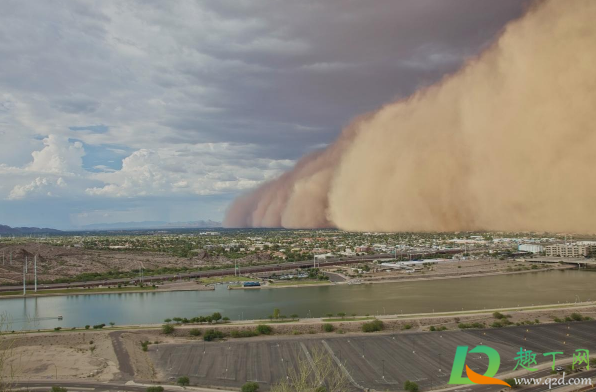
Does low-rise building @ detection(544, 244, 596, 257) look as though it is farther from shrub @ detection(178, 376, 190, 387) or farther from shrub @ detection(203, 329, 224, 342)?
shrub @ detection(178, 376, 190, 387)

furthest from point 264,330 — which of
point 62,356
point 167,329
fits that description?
point 62,356

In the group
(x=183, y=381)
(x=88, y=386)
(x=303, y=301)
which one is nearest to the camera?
(x=183, y=381)

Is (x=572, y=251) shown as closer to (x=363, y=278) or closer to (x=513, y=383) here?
(x=363, y=278)

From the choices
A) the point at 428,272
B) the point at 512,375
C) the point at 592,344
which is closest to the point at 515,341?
the point at 592,344

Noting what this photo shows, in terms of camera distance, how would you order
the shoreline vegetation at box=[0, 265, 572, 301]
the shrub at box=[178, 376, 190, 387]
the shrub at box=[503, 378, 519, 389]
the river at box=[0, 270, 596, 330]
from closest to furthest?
the shrub at box=[503, 378, 519, 389], the shrub at box=[178, 376, 190, 387], the river at box=[0, 270, 596, 330], the shoreline vegetation at box=[0, 265, 572, 301]

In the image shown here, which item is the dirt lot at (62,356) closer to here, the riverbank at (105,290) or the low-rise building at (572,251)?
the riverbank at (105,290)

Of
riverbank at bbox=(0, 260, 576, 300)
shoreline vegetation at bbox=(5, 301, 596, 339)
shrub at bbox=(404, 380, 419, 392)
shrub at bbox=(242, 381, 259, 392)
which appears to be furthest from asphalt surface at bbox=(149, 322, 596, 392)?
riverbank at bbox=(0, 260, 576, 300)
